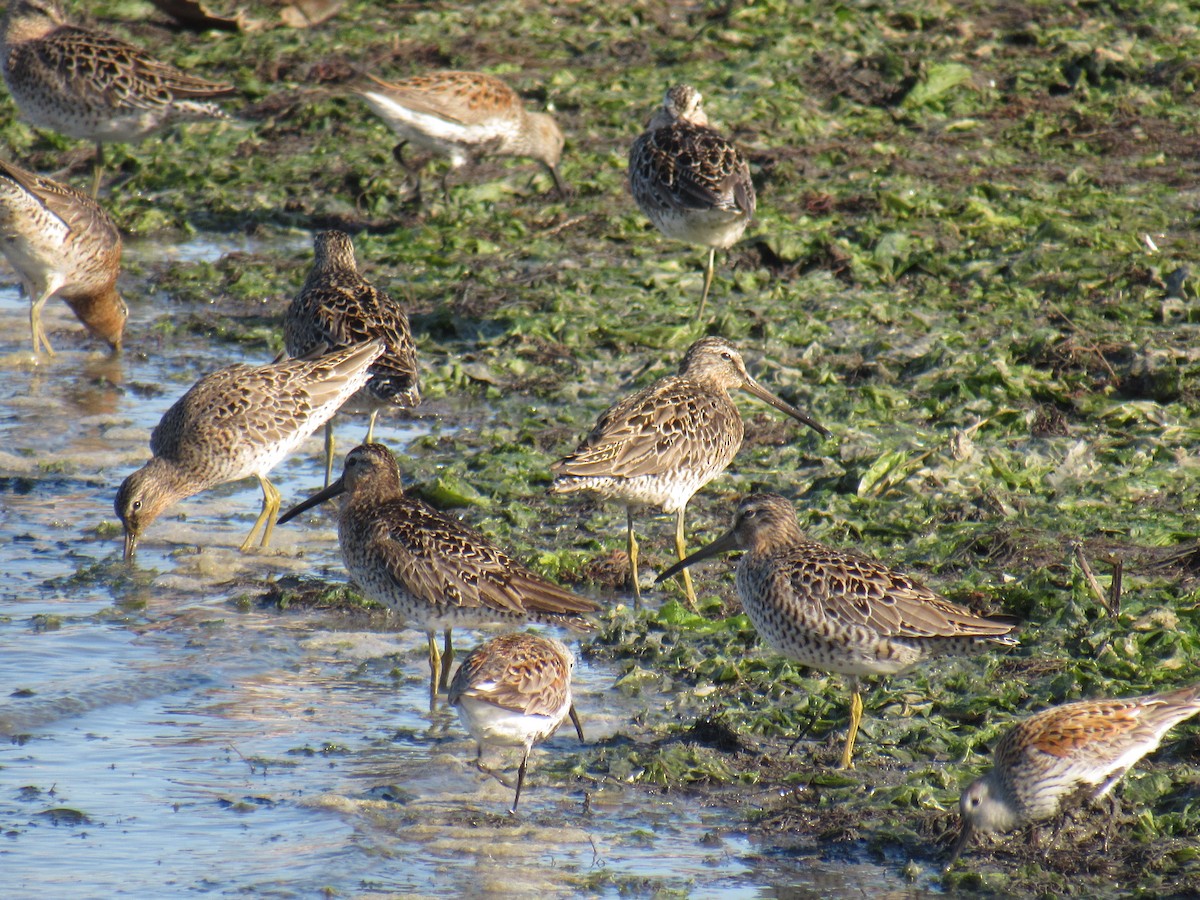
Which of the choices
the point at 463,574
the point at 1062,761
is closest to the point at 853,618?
the point at 1062,761

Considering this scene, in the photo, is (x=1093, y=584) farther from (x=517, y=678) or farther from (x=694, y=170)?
(x=694, y=170)

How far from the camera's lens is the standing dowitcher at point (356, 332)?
25.9 feet

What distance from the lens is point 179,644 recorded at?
21.9 ft

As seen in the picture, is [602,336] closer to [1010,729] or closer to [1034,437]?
[1034,437]

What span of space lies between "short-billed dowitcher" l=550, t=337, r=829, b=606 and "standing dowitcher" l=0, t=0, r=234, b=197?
6.17 metres

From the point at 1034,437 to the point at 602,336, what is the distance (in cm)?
286

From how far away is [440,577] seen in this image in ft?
19.7

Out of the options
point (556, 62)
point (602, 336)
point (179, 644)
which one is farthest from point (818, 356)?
point (556, 62)

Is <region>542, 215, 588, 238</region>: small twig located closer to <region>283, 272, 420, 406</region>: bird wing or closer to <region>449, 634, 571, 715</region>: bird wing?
<region>283, 272, 420, 406</region>: bird wing

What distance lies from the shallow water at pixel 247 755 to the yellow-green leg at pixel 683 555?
0.71m

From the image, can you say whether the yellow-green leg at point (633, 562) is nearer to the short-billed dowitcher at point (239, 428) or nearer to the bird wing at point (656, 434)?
the bird wing at point (656, 434)

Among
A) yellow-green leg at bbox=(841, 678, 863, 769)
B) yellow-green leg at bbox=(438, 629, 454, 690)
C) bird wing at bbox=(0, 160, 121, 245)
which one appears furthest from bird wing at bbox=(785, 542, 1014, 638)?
bird wing at bbox=(0, 160, 121, 245)

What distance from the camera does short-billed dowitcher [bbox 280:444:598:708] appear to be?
5.98 meters

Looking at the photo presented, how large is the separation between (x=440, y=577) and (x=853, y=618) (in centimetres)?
154
